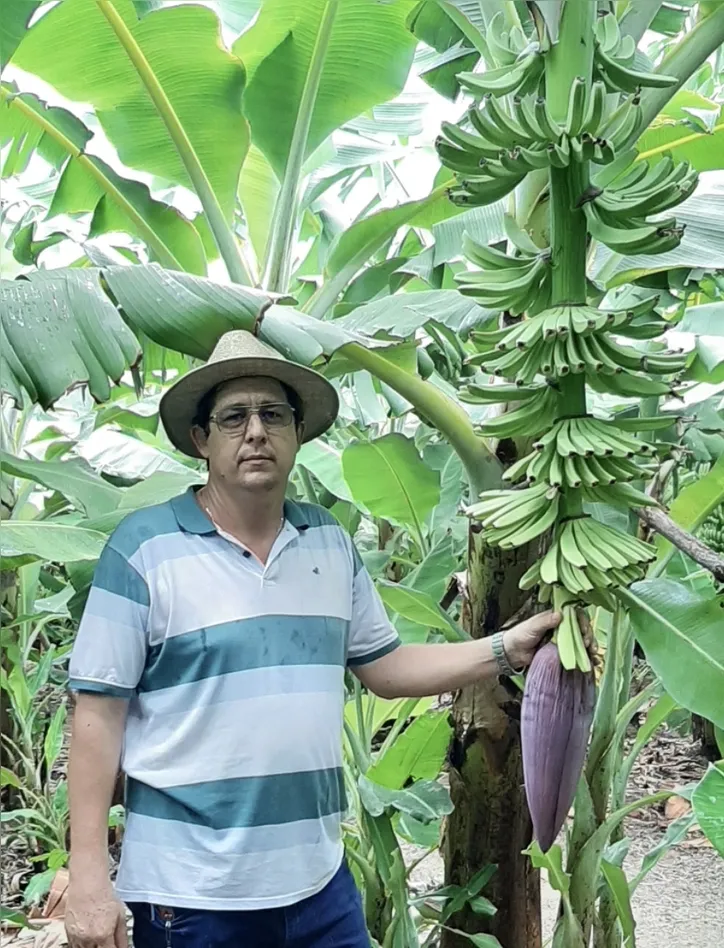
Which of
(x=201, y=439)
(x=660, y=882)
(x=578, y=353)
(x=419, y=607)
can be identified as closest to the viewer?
(x=578, y=353)

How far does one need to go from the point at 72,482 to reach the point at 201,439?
23 cm

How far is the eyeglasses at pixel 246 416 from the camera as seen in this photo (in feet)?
2.57

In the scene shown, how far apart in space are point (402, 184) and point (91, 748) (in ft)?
3.80

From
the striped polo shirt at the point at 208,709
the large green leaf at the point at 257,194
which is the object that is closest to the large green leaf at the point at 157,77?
the large green leaf at the point at 257,194

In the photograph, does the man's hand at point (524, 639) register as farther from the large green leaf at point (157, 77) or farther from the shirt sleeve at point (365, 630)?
the large green leaf at point (157, 77)

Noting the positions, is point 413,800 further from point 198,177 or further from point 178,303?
point 198,177

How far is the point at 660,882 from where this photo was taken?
2.13 m

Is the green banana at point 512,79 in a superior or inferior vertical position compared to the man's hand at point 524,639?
superior

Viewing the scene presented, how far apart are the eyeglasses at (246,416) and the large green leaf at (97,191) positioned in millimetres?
314

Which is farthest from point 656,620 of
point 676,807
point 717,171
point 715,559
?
point 676,807

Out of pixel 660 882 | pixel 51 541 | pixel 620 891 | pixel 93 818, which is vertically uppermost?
pixel 51 541

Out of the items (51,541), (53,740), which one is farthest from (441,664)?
(53,740)

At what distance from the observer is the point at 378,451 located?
3.62ft

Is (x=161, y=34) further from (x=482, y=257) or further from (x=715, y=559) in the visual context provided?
(x=715, y=559)
